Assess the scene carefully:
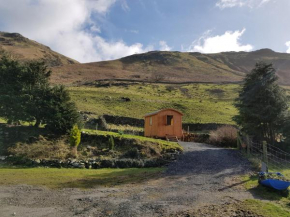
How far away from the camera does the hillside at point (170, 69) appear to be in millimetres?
91812

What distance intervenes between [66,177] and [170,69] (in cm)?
11080

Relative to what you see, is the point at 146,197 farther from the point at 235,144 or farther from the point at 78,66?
the point at 78,66

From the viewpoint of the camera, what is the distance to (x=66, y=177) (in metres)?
12.8

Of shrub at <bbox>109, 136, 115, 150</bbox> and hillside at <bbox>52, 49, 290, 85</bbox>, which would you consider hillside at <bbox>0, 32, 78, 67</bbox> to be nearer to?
hillside at <bbox>52, 49, 290, 85</bbox>

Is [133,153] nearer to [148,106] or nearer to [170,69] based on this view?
[148,106]

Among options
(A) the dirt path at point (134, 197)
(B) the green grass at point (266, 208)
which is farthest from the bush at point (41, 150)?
(B) the green grass at point (266, 208)

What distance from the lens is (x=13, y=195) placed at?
9.57 m

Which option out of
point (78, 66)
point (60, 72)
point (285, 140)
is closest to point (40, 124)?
point (285, 140)

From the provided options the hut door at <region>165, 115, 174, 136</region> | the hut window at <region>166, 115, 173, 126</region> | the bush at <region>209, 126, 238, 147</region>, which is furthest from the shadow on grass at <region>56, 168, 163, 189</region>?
the hut window at <region>166, 115, 173, 126</region>

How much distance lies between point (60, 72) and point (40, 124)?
70495mm

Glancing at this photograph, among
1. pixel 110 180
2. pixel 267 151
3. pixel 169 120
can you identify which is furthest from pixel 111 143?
pixel 267 151

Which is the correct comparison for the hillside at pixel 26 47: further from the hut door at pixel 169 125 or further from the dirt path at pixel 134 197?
the dirt path at pixel 134 197

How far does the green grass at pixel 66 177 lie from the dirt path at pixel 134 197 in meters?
0.84

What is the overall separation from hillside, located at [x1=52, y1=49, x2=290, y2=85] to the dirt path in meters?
67.7
